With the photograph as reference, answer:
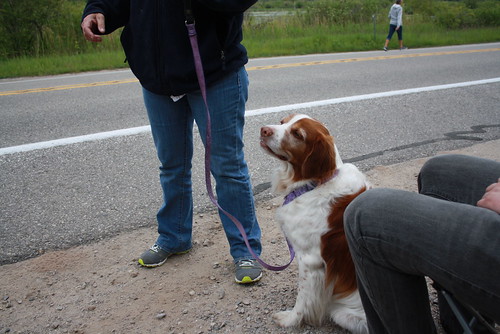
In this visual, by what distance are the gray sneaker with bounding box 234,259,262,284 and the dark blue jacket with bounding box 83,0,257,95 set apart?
114cm

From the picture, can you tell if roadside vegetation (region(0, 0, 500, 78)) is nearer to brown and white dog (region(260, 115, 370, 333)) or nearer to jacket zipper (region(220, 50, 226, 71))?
jacket zipper (region(220, 50, 226, 71))

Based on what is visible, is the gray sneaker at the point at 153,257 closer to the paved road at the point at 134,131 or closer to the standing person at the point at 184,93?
the standing person at the point at 184,93

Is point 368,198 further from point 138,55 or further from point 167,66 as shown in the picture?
point 138,55

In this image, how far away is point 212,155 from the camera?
285 cm

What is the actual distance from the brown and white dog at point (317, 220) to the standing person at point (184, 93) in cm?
37

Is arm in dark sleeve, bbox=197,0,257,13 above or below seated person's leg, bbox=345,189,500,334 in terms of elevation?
above

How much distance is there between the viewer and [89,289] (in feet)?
9.45

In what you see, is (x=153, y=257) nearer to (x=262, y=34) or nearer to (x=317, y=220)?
(x=317, y=220)

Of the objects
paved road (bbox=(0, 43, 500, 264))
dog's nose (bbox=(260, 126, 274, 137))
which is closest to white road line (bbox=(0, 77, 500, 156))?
paved road (bbox=(0, 43, 500, 264))

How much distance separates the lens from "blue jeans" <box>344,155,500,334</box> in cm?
142

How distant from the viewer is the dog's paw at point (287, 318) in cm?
246

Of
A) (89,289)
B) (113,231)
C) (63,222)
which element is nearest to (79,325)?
(89,289)

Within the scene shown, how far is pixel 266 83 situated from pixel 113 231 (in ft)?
18.1

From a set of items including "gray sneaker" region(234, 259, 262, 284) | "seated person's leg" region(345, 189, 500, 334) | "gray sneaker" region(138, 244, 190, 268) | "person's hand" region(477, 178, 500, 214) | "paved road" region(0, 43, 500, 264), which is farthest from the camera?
"paved road" region(0, 43, 500, 264)
